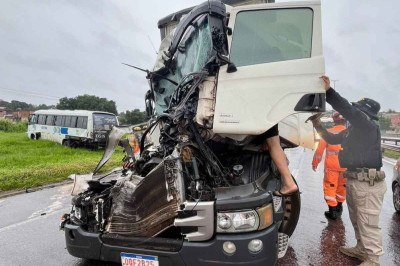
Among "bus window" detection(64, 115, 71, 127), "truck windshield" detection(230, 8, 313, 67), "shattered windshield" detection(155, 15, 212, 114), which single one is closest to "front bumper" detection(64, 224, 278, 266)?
"truck windshield" detection(230, 8, 313, 67)

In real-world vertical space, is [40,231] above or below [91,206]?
below

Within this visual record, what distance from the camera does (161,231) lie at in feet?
9.12

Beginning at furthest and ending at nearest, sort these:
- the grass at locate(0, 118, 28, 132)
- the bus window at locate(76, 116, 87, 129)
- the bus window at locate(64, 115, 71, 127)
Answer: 1. the grass at locate(0, 118, 28, 132)
2. the bus window at locate(64, 115, 71, 127)
3. the bus window at locate(76, 116, 87, 129)

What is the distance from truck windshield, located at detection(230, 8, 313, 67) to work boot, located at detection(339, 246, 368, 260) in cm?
245

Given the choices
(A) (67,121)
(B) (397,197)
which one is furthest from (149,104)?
(A) (67,121)

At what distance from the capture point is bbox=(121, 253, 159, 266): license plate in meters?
2.68

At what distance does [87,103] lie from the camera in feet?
247

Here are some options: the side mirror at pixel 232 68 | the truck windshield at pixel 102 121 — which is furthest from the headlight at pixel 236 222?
the truck windshield at pixel 102 121

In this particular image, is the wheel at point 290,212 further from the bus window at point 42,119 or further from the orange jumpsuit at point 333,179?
the bus window at point 42,119

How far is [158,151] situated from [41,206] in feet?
12.9

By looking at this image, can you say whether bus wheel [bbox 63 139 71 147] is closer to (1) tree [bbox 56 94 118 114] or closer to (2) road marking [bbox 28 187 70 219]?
(2) road marking [bbox 28 187 70 219]

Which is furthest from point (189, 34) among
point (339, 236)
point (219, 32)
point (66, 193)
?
point (66, 193)

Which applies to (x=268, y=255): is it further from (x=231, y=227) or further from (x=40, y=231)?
(x=40, y=231)

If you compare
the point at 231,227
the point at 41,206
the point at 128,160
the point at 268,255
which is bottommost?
the point at 41,206
